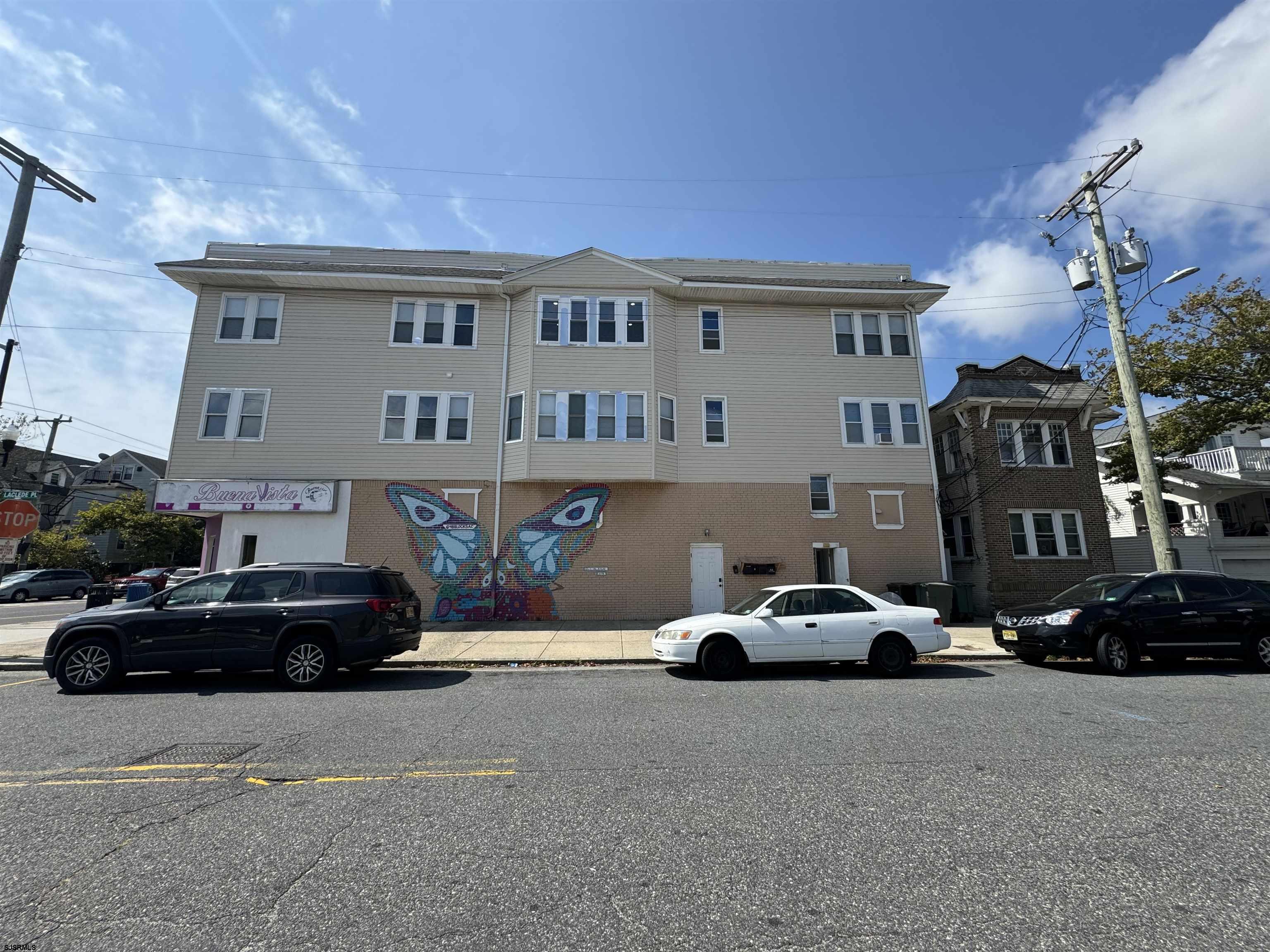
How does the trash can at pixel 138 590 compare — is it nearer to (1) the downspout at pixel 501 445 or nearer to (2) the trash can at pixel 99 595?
(2) the trash can at pixel 99 595

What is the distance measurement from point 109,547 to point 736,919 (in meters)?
51.5

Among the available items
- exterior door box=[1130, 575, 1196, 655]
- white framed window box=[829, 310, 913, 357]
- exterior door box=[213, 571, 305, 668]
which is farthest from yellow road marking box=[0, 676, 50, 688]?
white framed window box=[829, 310, 913, 357]

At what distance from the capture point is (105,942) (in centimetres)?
260

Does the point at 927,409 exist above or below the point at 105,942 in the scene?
above

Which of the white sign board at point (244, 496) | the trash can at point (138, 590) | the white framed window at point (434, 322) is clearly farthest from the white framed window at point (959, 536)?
the trash can at point (138, 590)

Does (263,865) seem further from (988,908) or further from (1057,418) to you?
(1057,418)

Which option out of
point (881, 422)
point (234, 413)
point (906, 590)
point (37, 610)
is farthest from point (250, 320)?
point (906, 590)

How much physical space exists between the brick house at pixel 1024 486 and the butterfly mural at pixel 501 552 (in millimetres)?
11527

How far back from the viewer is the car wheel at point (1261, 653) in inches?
372

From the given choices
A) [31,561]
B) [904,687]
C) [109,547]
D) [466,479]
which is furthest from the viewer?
[109,547]

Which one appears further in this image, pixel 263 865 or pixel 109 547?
pixel 109 547

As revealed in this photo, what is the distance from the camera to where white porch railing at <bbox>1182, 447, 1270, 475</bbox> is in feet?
73.7

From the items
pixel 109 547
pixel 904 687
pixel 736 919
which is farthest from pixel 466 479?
pixel 109 547

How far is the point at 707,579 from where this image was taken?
16.9 m
